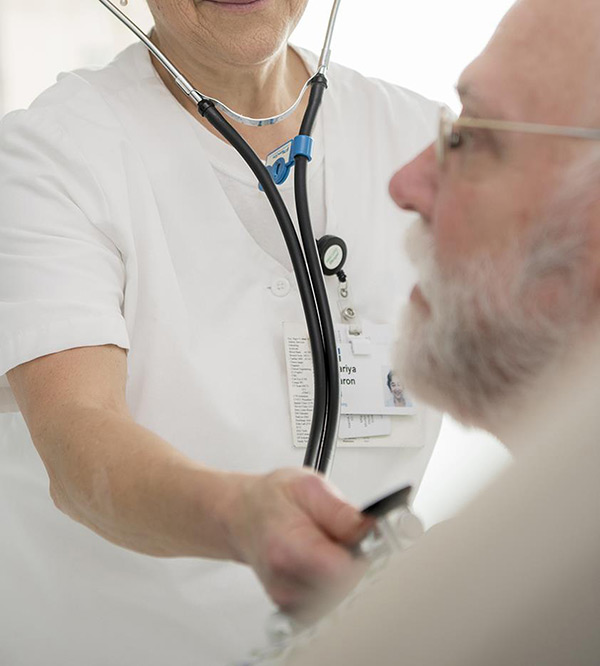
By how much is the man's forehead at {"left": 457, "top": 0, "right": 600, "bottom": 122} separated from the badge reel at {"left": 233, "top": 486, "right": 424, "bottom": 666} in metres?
0.35

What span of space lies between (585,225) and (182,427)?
21.1 inches

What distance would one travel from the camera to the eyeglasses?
2.29 feet

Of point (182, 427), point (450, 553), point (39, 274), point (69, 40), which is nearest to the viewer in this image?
point (450, 553)

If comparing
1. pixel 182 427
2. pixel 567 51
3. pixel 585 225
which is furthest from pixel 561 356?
pixel 182 427

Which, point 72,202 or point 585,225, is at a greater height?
point 585,225

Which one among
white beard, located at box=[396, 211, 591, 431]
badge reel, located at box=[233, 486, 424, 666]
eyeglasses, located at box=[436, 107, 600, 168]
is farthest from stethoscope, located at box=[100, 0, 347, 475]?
badge reel, located at box=[233, 486, 424, 666]

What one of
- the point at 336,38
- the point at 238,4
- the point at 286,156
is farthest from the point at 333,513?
the point at 336,38

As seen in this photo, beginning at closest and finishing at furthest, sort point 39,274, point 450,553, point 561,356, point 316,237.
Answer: point 450,553
point 561,356
point 39,274
point 316,237

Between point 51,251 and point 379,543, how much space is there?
0.60 metres

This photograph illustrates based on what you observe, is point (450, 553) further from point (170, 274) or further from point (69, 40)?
point (69, 40)

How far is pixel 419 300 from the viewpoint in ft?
2.74

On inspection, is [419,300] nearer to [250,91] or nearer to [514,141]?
[514,141]

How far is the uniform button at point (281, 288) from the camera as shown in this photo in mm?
1128

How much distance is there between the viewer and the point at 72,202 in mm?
1025
